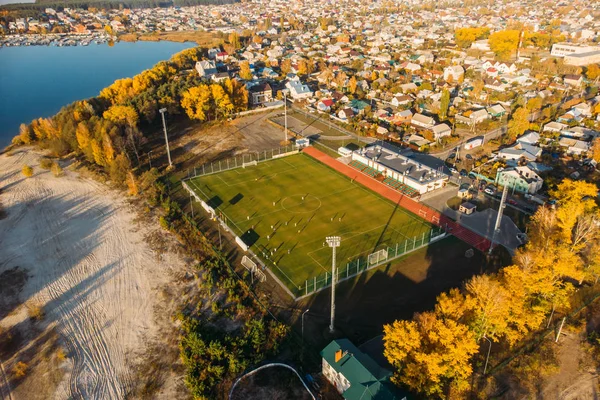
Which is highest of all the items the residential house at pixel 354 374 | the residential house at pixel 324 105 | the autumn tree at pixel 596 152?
the autumn tree at pixel 596 152

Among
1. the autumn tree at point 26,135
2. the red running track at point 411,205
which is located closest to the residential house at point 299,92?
the red running track at point 411,205

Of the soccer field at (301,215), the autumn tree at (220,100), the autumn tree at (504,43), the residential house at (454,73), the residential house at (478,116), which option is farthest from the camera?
the autumn tree at (504,43)

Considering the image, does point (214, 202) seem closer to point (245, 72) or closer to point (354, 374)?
point (354, 374)

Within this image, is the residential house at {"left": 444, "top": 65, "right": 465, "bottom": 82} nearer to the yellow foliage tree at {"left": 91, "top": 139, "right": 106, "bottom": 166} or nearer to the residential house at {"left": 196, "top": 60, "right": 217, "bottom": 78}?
the residential house at {"left": 196, "top": 60, "right": 217, "bottom": 78}

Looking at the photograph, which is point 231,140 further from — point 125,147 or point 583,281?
point 583,281

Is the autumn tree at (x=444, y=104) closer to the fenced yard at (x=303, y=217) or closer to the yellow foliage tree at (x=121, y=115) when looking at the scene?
the fenced yard at (x=303, y=217)

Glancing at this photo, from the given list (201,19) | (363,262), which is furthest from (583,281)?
(201,19)

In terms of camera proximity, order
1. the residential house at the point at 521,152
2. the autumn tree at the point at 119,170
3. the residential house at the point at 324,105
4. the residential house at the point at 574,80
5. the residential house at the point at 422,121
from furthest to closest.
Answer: the residential house at the point at 574,80
the residential house at the point at 324,105
the residential house at the point at 422,121
the residential house at the point at 521,152
the autumn tree at the point at 119,170
